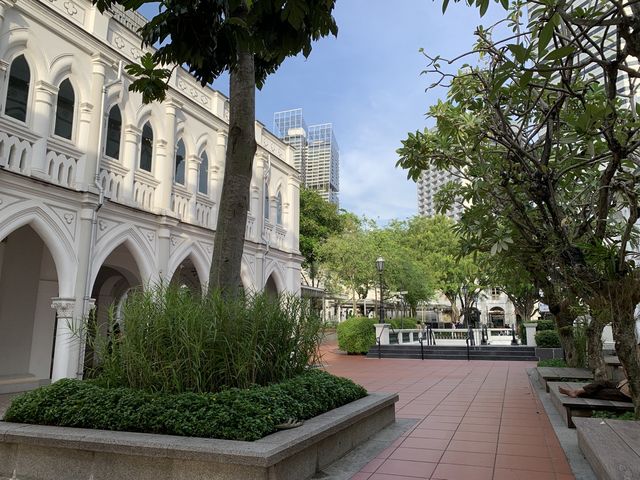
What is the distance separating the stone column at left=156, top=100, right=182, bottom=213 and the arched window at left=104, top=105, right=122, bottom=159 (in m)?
1.37

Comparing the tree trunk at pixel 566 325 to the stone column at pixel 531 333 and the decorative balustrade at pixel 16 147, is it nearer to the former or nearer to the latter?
the stone column at pixel 531 333

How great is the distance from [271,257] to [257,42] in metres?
15.8

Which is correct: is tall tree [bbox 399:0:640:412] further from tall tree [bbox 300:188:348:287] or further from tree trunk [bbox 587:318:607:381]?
tall tree [bbox 300:188:348:287]

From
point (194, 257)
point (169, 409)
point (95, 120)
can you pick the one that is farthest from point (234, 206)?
point (194, 257)

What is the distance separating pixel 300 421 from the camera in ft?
14.9

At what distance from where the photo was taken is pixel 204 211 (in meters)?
16.4

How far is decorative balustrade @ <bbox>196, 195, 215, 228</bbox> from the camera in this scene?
52.5 feet

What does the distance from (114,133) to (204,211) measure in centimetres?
406

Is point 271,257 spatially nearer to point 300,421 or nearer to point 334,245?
point 334,245

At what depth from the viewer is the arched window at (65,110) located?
1156 cm

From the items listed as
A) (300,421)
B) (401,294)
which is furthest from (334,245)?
(300,421)

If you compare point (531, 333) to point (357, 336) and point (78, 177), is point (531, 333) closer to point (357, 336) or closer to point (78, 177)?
point (357, 336)

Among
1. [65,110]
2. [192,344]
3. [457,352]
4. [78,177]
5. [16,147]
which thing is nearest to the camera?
[192,344]

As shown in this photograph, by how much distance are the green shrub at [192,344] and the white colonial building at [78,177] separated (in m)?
4.11
